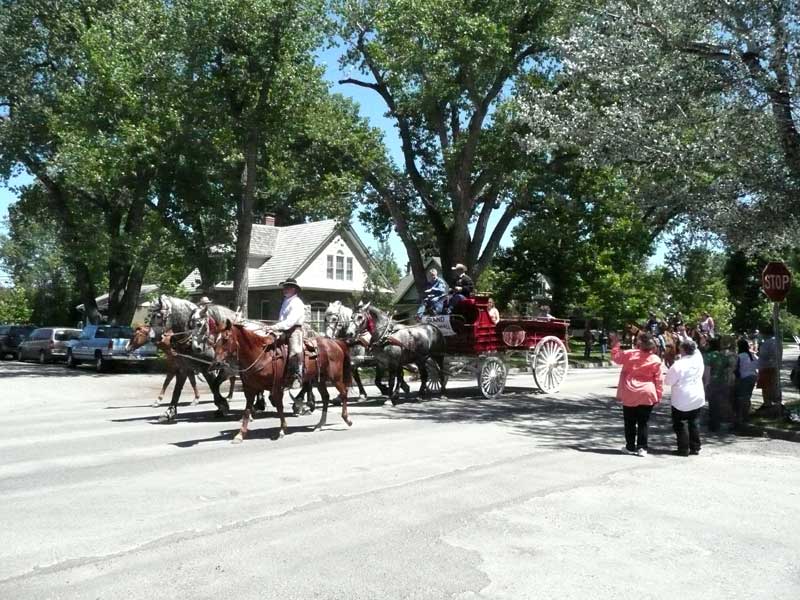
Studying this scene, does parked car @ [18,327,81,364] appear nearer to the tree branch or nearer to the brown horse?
the tree branch

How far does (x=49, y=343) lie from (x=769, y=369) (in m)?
32.9

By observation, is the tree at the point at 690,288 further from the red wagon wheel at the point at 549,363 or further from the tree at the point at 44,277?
the tree at the point at 44,277

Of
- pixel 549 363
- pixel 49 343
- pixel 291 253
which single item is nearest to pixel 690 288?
pixel 291 253

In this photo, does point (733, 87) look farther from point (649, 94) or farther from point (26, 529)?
point (26, 529)

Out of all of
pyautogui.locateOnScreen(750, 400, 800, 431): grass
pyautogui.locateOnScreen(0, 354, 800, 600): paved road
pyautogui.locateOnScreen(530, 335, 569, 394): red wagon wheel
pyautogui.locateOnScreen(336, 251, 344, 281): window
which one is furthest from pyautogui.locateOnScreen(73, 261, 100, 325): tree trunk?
pyautogui.locateOnScreen(750, 400, 800, 431): grass

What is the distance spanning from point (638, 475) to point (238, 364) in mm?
6058

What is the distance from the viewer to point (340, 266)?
49938 millimetres

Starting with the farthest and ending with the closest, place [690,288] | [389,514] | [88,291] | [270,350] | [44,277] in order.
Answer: [44,277], [690,288], [88,291], [270,350], [389,514]

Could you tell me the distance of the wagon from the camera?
1784cm

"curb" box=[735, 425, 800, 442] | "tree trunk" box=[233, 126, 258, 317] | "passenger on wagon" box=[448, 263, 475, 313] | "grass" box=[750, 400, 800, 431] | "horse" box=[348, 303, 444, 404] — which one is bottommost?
"curb" box=[735, 425, 800, 442]

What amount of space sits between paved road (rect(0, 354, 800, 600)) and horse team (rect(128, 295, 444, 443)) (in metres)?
0.80

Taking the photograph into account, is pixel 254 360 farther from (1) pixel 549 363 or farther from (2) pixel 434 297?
(1) pixel 549 363

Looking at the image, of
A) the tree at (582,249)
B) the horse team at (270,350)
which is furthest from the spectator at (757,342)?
the tree at (582,249)

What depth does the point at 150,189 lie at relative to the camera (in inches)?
1310
